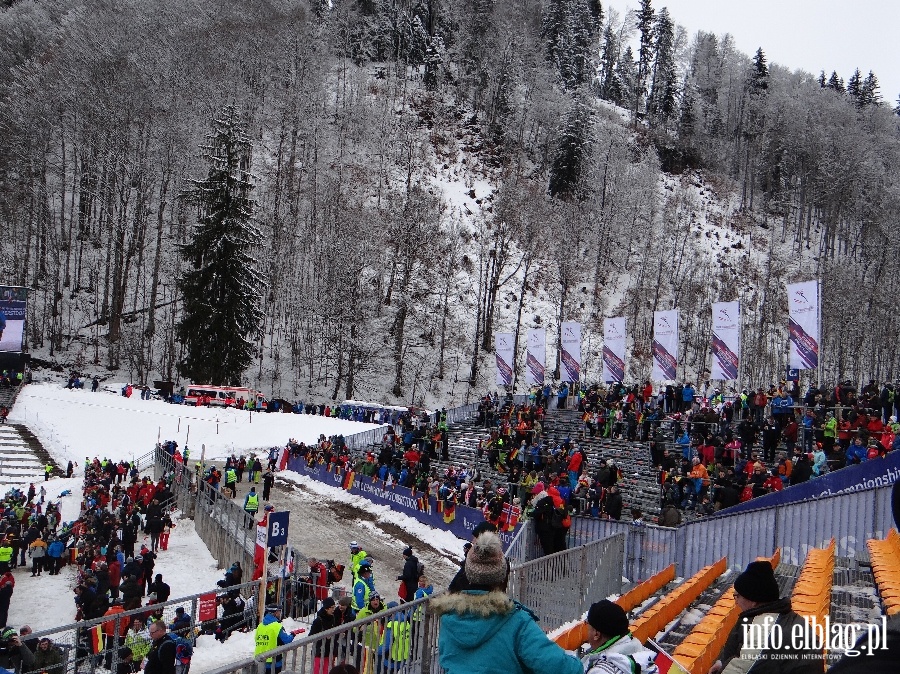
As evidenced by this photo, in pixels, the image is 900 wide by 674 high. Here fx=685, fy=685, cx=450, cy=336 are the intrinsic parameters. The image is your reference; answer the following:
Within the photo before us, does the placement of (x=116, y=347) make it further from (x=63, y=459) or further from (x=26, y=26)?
(x=26, y=26)

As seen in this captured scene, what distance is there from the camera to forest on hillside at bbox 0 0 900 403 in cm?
5178

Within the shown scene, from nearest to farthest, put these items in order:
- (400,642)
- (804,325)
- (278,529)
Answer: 1. (400,642)
2. (278,529)
3. (804,325)

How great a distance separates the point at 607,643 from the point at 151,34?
6633 centimetres

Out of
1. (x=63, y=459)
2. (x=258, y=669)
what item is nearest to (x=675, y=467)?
(x=258, y=669)

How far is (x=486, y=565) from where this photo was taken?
3.22 metres

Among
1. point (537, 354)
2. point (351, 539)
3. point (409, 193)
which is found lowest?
point (351, 539)

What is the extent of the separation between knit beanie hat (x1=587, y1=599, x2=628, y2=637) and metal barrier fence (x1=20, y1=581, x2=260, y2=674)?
9.67 metres

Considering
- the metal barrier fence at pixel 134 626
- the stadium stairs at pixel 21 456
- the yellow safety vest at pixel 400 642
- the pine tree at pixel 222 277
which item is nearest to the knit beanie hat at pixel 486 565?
the yellow safety vest at pixel 400 642

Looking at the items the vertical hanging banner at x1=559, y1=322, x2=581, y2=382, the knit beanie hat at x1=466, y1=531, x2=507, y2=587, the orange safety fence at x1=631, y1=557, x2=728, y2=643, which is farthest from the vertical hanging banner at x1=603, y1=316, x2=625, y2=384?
the knit beanie hat at x1=466, y1=531, x2=507, y2=587

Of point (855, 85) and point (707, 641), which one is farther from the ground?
point (855, 85)

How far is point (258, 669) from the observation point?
17.1ft

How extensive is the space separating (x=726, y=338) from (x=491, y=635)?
23251 millimetres

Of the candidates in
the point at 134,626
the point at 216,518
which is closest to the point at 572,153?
the point at 216,518

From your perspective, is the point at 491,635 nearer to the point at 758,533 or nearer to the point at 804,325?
the point at 758,533
